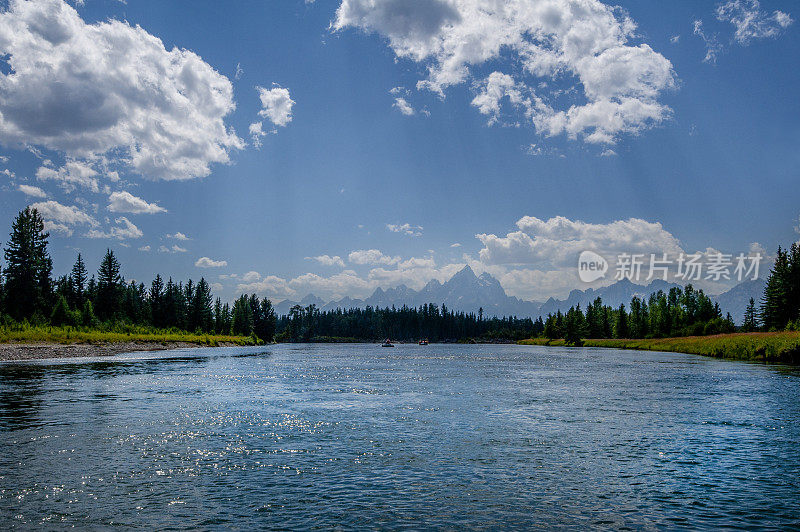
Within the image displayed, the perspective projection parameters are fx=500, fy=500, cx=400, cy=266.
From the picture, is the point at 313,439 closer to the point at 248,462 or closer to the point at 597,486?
the point at 248,462

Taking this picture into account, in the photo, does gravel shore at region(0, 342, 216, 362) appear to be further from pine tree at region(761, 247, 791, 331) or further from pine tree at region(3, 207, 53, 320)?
pine tree at region(761, 247, 791, 331)

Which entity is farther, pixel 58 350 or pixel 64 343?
pixel 64 343

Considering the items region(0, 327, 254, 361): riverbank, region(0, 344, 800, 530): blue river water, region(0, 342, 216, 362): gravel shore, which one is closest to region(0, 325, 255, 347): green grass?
region(0, 327, 254, 361): riverbank

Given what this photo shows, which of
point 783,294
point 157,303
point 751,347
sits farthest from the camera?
point 157,303

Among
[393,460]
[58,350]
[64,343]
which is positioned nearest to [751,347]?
[393,460]

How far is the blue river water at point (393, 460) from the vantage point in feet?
44.9

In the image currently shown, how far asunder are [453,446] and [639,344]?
492 ft

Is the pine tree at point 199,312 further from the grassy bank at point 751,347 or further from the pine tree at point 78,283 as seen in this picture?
the grassy bank at point 751,347

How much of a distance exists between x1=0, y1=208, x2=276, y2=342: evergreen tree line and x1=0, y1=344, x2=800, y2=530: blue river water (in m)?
90.8

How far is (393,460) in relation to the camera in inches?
767

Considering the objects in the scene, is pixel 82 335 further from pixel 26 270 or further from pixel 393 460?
pixel 393 460

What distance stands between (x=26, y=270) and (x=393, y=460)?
125 meters

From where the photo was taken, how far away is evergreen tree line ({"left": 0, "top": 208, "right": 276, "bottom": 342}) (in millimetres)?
110125

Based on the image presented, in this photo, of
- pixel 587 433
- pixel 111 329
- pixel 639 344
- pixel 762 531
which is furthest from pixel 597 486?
pixel 639 344
